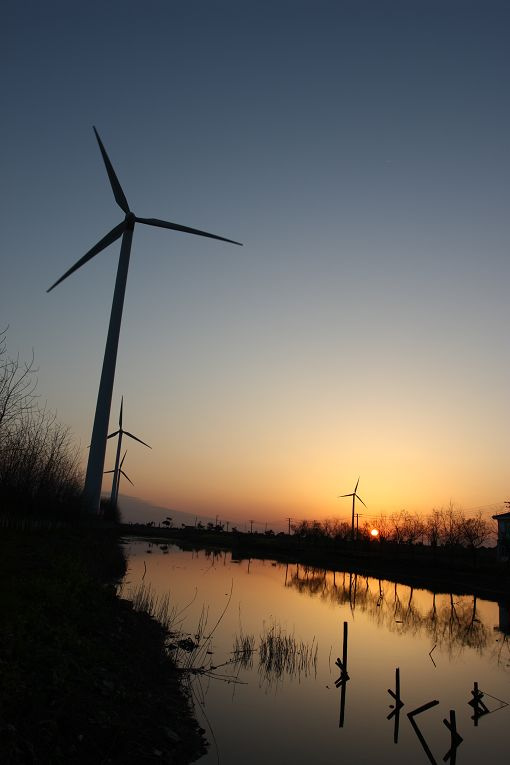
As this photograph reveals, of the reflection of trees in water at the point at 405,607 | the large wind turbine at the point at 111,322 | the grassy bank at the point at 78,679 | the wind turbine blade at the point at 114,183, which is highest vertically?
the wind turbine blade at the point at 114,183

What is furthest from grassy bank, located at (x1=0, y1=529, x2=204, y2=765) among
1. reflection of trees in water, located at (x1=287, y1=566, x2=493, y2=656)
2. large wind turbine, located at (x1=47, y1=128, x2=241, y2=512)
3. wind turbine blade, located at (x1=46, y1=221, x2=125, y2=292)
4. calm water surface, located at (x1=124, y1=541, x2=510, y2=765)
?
wind turbine blade, located at (x1=46, y1=221, x2=125, y2=292)

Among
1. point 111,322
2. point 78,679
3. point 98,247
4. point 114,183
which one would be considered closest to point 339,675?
point 78,679

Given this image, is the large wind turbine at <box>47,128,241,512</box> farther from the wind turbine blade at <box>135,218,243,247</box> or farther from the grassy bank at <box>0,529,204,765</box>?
the grassy bank at <box>0,529,204,765</box>

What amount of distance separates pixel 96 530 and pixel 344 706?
26058mm

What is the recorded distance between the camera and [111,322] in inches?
1300

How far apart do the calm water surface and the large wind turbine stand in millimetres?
8013

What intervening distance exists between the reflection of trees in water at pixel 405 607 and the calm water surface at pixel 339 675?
0.55 ft

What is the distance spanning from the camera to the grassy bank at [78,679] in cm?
881

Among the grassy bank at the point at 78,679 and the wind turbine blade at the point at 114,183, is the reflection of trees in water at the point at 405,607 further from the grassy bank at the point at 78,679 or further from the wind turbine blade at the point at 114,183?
the wind turbine blade at the point at 114,183

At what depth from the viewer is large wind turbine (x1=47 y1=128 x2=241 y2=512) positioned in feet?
101

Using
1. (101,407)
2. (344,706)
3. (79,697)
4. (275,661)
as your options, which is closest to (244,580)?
(101,407)

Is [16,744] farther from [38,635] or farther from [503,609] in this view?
[503,609]

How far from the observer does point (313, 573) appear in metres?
59.2

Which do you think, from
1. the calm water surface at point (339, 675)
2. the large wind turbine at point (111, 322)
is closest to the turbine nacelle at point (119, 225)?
the large wind turbine at point (111, 322)
